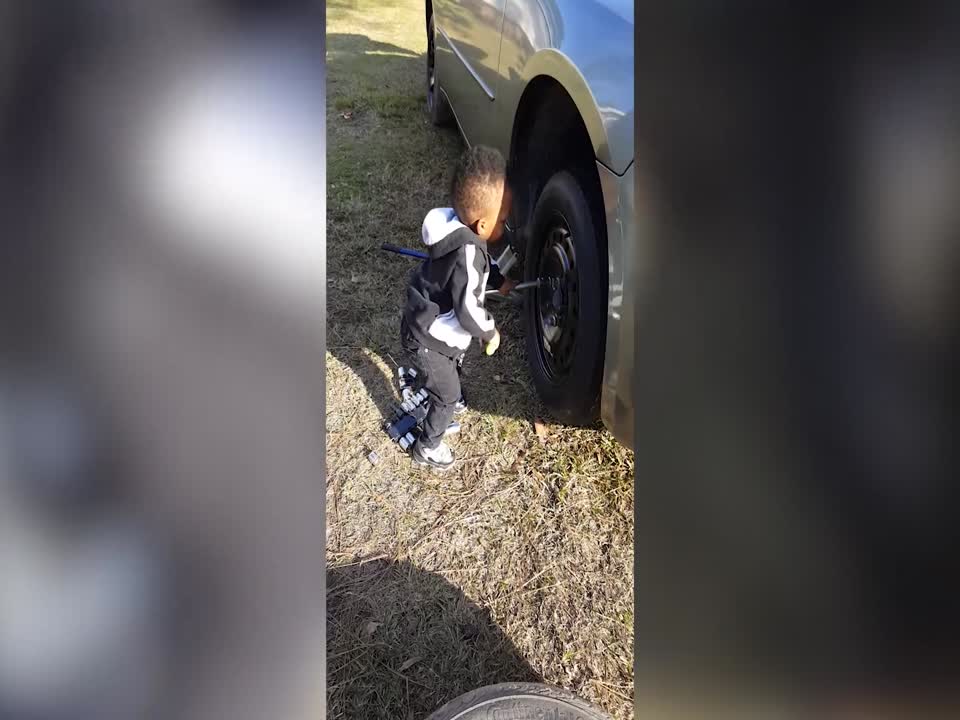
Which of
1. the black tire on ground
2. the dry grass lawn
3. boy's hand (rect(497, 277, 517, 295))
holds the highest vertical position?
boy's hand (rect(497, 277, 517, 295))

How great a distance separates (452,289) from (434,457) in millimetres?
622

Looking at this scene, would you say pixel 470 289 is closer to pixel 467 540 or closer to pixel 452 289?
pixel 452 289

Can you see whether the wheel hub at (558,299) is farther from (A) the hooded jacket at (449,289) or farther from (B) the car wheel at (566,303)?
(A) the hooded jacket at (449,289)

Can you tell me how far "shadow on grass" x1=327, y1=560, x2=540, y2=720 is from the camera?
1.78 m

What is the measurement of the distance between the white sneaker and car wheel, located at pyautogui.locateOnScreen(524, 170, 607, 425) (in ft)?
1.35

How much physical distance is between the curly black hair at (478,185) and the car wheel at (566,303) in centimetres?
19
